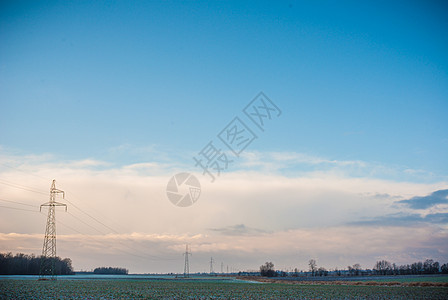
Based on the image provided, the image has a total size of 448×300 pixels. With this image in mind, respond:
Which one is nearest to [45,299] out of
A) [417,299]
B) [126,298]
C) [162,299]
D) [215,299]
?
[126,298]

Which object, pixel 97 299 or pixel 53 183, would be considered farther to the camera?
pixel 53 183

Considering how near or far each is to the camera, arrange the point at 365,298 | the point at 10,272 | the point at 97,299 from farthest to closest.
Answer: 1. the point at 10,272
2. the point at 365,298
3. the point at 97,299

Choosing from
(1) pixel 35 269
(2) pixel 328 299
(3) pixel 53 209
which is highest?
(3) pixel 53 209

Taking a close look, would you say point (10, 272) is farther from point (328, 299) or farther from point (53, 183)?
point (328, 299)

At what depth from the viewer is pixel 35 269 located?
154 m

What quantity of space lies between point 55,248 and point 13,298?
125ft

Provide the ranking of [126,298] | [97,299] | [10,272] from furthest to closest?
[10,272] → [126,298] → [97,299]

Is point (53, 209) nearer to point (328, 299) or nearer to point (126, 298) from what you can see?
point (126, 298)

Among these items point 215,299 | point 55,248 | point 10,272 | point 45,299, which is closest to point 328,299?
point 215,299

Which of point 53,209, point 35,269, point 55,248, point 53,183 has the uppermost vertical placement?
point 53,183

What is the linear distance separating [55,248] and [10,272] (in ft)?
318

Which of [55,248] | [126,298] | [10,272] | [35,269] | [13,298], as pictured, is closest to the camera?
[13,298]

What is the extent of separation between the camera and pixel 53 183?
240 feet

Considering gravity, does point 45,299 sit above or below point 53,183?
below
